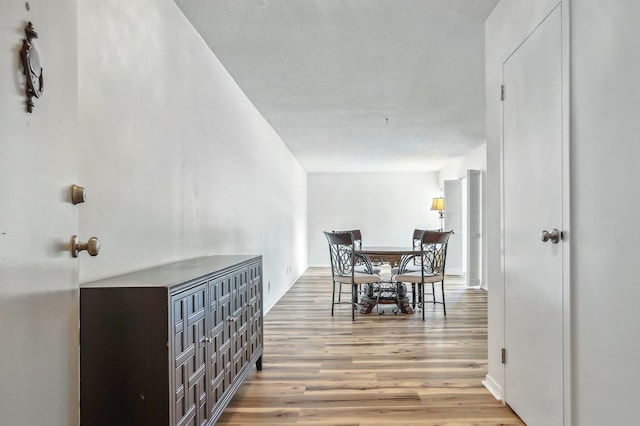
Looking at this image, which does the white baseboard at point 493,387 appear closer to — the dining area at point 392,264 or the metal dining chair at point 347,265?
the dining area at point 392,264

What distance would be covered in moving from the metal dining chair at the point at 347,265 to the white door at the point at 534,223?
2435 mm

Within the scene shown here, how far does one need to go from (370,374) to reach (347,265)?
2.29 meters

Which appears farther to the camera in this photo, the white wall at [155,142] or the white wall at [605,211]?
the white wall at [155,142]

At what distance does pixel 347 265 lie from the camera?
16.8ft

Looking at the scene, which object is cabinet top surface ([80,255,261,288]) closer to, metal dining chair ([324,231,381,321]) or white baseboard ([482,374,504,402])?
white baseboard ([482,374,504,402])

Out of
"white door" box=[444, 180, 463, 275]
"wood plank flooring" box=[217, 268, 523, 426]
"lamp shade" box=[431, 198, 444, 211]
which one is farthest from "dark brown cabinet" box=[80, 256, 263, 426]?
"lamp shade" box=[431, 198, 444, 211]

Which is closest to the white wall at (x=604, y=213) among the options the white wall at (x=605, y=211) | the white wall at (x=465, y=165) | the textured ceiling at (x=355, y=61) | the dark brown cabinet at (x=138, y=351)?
the white wall at (x=605, y=211)

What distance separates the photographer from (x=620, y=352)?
54.4 inches

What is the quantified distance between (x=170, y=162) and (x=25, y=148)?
1492 millimetres

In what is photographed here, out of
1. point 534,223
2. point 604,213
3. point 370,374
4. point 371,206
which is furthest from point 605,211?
point 371,206

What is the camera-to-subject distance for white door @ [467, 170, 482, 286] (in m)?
6.94

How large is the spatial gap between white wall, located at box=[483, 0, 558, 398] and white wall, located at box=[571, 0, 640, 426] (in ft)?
2.37

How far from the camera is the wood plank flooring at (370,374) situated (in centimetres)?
226

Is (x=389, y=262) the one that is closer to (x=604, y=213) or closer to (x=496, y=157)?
(x=496, y=157)
